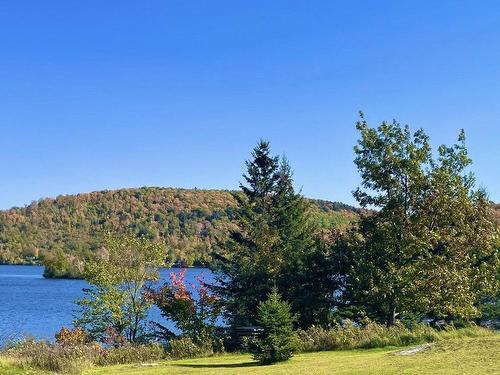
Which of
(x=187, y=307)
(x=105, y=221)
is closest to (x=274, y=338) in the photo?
(x=187, y=307)

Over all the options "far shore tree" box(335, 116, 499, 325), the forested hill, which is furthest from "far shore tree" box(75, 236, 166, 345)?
the forested hill

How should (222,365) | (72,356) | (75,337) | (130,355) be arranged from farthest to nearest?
(75,337) → (130,355) → (72,356) → (222,365)

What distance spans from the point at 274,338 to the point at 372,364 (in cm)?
408

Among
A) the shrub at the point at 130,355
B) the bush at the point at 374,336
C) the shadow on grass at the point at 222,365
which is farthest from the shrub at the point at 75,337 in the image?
the bush at the point at 374,336

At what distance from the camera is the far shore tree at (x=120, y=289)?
31.4 m

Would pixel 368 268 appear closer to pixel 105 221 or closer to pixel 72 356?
pixel 72 356

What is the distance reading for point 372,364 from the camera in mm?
14320

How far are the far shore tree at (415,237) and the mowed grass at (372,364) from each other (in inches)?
300

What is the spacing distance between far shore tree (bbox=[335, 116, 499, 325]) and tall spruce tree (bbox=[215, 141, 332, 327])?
2.00 m

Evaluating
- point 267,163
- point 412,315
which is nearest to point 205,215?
point 267,163

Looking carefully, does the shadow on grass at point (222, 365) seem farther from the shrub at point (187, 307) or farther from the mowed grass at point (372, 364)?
the shrub at point (187, 307)

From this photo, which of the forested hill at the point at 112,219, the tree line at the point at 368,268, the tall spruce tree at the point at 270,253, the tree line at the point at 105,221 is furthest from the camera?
the forested hill at the point at 112,219

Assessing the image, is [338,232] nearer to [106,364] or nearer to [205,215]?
[106,364]

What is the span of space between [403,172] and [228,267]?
1278 cm
